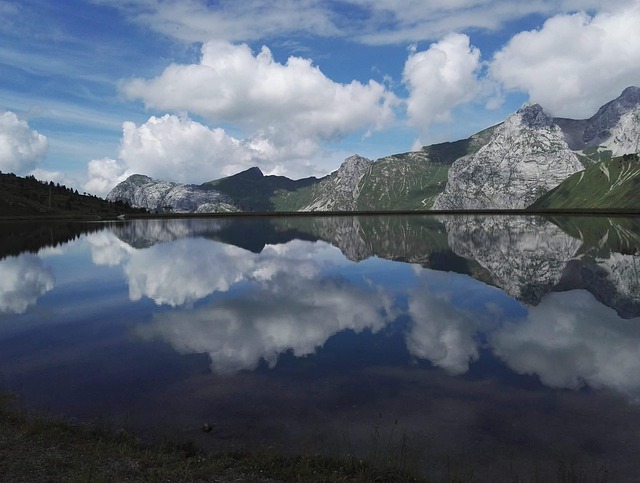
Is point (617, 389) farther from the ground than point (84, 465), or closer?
closer

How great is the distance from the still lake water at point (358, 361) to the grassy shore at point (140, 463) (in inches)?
52.9

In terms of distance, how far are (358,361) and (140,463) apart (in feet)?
49.1

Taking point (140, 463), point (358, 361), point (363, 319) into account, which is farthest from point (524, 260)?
point (140, 463)

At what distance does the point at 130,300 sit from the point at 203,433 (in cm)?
3325

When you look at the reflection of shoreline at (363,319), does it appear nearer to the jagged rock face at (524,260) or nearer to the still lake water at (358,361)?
the still lake water at (358,361)

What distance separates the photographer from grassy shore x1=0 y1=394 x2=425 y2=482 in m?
14.4

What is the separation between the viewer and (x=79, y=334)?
35000 millimetres

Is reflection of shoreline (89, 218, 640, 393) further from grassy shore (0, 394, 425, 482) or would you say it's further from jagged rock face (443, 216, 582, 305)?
grassy shore (0, 394, 425, 482)

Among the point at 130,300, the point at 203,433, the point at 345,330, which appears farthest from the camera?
the point at 130,300

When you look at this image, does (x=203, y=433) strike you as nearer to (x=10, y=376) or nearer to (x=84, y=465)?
(x=84, y=465)

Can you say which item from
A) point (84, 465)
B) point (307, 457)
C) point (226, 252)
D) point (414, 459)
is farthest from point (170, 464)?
point (226, 252)

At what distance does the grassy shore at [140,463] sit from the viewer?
1438cm

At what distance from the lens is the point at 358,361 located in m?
27.4

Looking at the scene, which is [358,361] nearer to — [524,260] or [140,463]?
[140,463]
